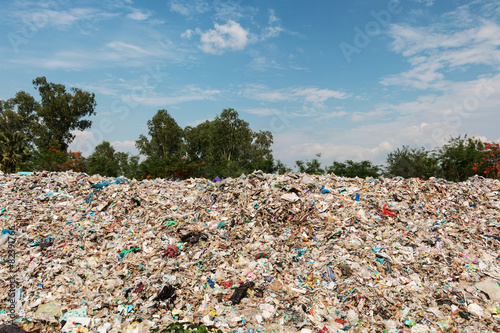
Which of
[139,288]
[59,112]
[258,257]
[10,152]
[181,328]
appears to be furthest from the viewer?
[59,112]

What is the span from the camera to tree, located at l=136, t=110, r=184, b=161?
33.8m

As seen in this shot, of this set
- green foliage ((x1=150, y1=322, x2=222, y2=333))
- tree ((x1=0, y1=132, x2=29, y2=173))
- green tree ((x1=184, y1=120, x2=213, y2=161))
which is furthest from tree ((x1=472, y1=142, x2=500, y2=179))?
tree ((x1=0, y1=132, x2=29, y2=173))

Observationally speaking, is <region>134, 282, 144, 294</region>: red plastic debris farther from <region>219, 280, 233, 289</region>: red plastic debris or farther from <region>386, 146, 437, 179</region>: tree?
<region>386, 146, 437, 179</region>: tree

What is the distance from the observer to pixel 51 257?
6.33m

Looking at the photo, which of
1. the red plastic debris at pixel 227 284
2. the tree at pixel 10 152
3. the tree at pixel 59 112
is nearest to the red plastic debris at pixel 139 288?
the red plastic debris at pixel 227 284

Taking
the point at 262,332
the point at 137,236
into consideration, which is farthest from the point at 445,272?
the point at 137,236

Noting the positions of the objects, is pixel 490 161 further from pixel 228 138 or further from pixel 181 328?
pixel 181 328

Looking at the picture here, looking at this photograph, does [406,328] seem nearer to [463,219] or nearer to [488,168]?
[463,219]

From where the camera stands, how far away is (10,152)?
21578mm

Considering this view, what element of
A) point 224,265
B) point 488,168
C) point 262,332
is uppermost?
point 488,168

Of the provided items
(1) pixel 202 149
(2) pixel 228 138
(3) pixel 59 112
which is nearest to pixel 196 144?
(1) pixel 202 149

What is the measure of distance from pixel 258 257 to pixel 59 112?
1257 inches

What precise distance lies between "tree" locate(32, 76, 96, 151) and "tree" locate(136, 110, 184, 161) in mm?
6537

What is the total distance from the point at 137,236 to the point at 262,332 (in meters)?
3.63
